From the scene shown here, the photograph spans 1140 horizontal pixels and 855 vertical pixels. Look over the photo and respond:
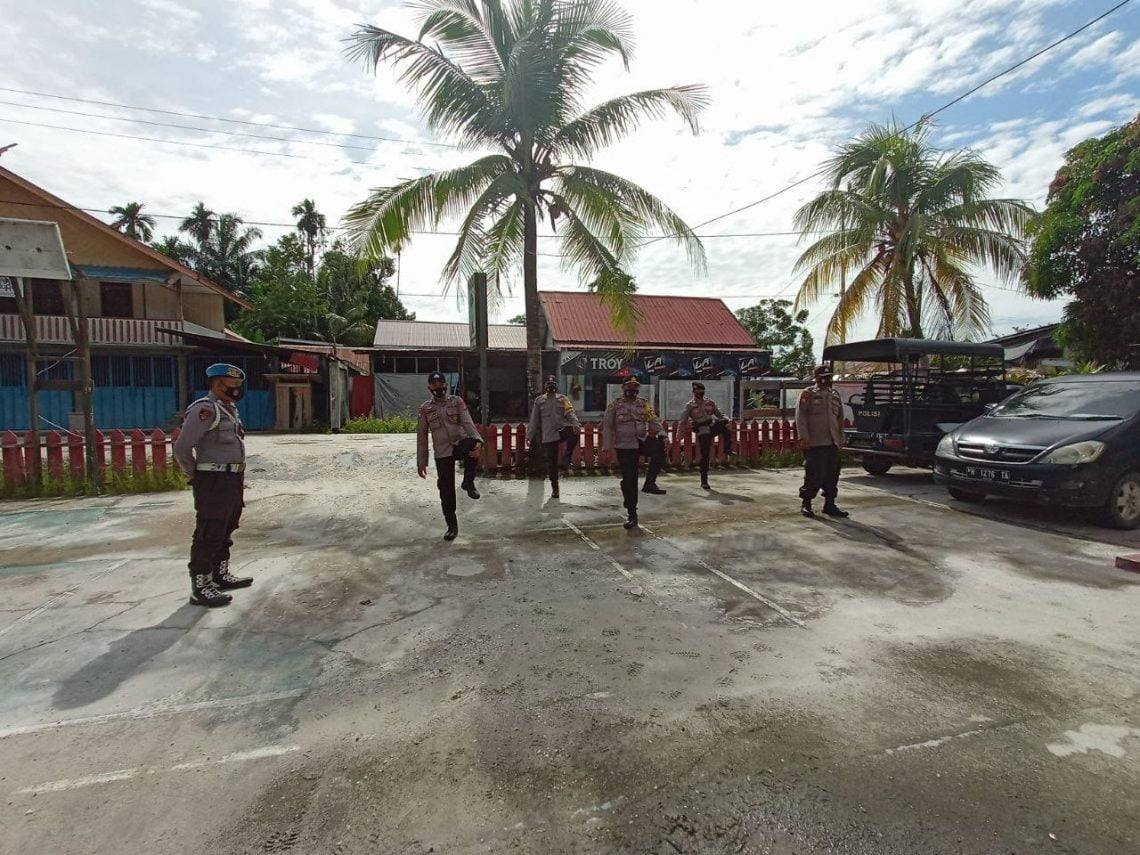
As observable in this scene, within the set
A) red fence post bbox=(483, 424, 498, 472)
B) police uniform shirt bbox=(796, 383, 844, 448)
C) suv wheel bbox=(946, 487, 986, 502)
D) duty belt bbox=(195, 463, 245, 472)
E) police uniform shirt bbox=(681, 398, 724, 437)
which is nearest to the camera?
duty belt bbox=(195, 463, 245, 472)

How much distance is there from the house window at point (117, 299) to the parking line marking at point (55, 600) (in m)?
17.5

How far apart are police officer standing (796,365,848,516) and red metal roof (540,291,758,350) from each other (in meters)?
14.2

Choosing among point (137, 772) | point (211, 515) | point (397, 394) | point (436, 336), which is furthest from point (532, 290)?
point (436, 336)

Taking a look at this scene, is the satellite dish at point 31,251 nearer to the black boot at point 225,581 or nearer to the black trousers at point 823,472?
the black boot at point 225,581

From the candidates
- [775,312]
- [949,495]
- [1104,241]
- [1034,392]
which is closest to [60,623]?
[949,495]

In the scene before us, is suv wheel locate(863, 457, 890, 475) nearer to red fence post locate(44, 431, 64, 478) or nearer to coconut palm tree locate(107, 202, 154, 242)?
red fence post locate(44, 431, 64, 478)

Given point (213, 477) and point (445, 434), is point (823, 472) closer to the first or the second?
point (445, 434)

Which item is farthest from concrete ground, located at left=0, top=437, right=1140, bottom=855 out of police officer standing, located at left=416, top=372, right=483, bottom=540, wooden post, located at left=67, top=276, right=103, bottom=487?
wooden post, located at left=67, top=276, right=103, bottom=487

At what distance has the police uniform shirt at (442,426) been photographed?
234 inches

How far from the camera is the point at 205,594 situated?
13.5 ft

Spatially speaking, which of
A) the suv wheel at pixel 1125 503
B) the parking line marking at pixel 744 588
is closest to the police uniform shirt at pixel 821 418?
the parking line marking at pixel 744 588

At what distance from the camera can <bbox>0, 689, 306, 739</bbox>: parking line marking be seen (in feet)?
8.63

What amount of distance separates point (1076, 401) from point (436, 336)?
803 inches

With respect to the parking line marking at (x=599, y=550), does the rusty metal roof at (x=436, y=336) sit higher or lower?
higher
